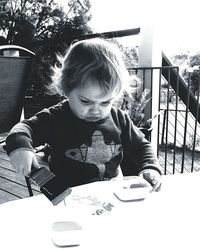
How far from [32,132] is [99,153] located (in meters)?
0.28

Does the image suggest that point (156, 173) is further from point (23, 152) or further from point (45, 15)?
point (45, 15)

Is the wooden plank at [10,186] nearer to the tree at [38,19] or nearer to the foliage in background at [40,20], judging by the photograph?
the foliage in background at [40,20]

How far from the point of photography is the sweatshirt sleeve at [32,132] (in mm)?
967

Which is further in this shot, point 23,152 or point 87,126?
point 87,126

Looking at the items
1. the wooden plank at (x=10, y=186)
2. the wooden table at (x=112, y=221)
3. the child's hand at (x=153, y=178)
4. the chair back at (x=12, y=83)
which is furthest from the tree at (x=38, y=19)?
the wooden table at (x=112, y=221)

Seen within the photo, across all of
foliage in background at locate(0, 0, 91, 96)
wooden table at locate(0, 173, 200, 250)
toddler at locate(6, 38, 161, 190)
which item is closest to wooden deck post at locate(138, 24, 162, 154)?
foliage in background at locate(0, 0, 91, 96)

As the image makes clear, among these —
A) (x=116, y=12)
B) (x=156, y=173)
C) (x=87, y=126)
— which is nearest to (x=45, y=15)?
(x=116, y=12)

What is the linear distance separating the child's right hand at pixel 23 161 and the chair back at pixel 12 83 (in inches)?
67.7

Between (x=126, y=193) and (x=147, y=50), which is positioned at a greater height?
(x=147, y=50)

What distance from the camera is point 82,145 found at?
1.26m

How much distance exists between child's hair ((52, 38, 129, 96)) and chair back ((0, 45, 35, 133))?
137 cm

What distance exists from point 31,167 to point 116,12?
3.13 metres

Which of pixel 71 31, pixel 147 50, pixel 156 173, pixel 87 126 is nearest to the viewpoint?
pixel 156 173

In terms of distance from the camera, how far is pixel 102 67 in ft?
3.90
